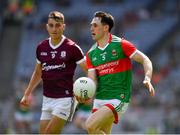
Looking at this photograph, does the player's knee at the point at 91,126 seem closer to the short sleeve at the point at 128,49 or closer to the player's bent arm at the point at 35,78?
the short sleeve at the point at 128,49

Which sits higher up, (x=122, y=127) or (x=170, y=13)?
(x=170, y=13)

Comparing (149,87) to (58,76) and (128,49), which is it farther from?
(58,76)

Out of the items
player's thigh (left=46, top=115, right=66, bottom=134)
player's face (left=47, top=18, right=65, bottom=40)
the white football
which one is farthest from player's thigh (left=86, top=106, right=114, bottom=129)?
player's face (left=47, top=18, right=65, bottom=40)

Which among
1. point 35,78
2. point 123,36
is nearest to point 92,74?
point 35,78

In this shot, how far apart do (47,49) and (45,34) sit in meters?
16.9

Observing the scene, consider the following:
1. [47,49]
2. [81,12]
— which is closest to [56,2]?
[81,12]

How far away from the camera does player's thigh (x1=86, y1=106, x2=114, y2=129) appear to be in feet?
28.1

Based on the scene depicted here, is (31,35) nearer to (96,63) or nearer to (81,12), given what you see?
(81,12)

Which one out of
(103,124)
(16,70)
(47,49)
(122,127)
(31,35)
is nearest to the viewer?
(103,124)

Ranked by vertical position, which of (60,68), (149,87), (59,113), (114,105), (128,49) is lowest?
(59,113)

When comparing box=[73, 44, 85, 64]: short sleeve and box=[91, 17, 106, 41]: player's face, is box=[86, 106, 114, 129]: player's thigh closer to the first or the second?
box=[91, 17, 106, 41]: player's face

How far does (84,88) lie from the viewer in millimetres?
8719

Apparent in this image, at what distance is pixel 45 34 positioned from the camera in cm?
2656

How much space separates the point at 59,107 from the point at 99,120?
1.04 metres
